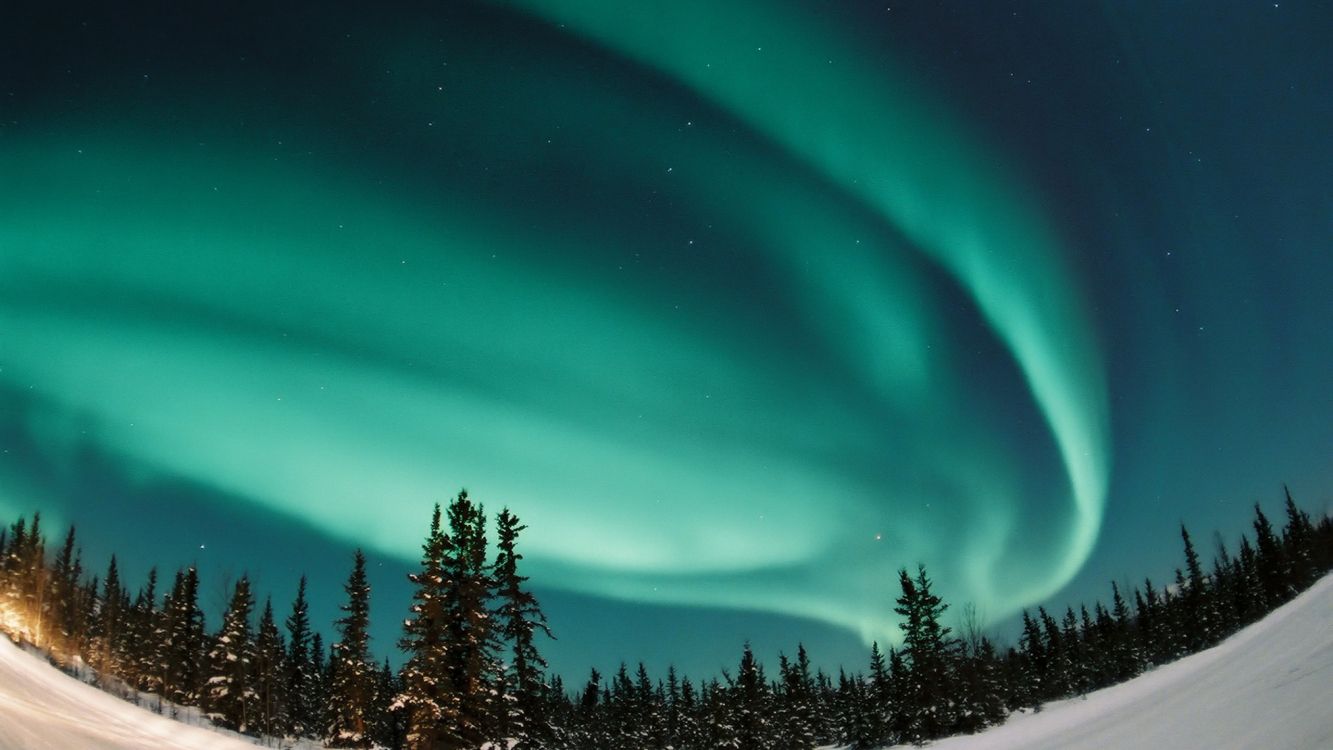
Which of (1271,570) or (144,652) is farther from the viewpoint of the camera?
(1271,570)

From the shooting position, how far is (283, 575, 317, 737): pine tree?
7319 cm

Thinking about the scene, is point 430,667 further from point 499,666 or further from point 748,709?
point 748,709

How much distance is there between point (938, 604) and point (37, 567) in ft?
383

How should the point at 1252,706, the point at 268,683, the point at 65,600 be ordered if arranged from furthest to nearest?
the point at 65,600, the point at 268,683, the point at 1252,706

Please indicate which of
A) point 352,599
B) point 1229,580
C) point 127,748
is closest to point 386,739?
point 352,599

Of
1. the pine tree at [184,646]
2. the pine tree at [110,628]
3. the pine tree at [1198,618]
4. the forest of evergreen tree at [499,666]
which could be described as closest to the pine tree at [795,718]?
the forest of evergreen tree at [499,666]

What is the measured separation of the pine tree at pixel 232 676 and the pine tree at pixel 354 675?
6374 millimetres

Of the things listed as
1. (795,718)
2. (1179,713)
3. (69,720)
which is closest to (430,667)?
(69,720)

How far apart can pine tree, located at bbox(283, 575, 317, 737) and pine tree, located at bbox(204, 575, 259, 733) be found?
1351cm

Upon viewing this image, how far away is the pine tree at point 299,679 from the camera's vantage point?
7319 cm

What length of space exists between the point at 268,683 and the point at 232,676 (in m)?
7.95

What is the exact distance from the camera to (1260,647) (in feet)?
51.4

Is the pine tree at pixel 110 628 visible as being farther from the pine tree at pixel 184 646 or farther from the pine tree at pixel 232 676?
the pine tree at pixel 232 676

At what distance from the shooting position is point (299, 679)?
7856cm
